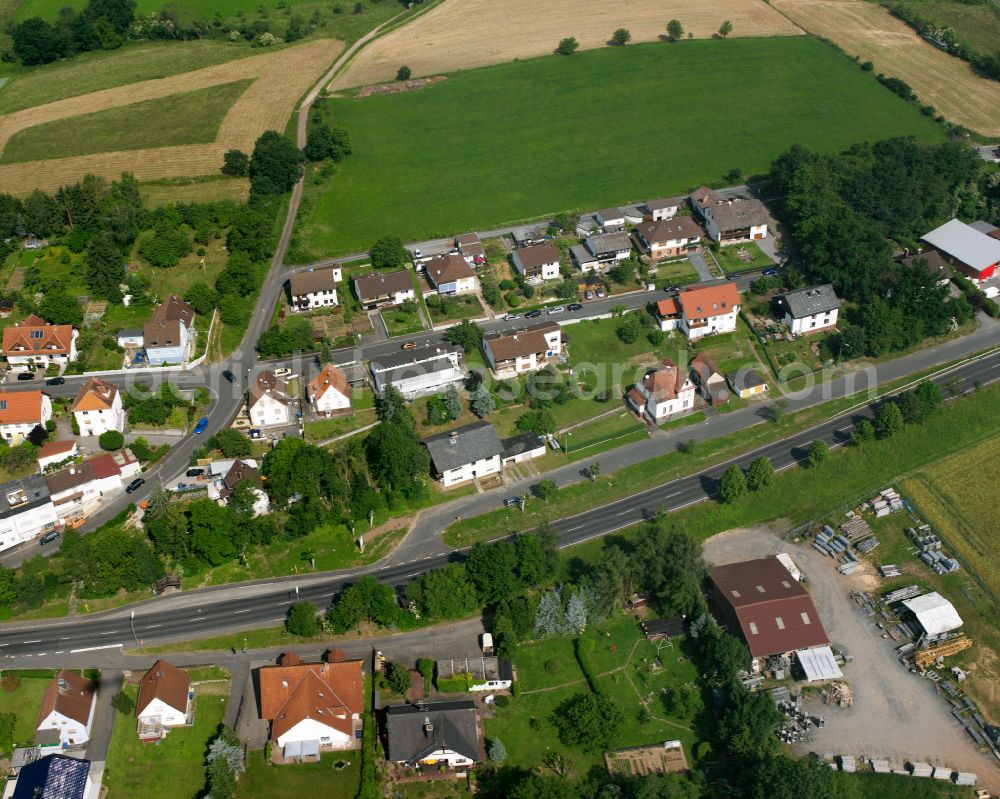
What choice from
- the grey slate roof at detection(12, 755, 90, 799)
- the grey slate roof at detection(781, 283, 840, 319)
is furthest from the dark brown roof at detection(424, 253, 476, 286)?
the grey slate roof at detection(12, 755, 90, 799)

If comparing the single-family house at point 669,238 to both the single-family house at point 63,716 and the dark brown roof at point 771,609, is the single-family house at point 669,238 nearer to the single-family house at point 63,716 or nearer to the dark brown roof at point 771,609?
the dark brown roof at point 771,609

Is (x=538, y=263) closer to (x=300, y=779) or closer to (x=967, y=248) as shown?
(x=967, y=248)

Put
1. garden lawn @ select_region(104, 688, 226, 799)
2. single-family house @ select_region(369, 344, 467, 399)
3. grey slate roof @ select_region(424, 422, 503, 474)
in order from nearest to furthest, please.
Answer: garden lawn @ select_region(104, 688, 226, 799) → grey slate roof @ select_region(424, 422, 503, 474) → single-family house @ select_region(369, 344, 467, 399)

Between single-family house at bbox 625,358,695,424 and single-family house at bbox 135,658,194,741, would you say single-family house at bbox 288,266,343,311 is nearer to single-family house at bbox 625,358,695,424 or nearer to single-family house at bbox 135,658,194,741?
single-family house at bbox 625,358,695,424

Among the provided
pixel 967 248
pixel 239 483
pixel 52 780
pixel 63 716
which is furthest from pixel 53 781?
pixel 967 248

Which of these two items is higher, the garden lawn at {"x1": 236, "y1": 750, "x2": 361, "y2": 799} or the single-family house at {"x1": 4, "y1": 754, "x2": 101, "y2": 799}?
the single-family house at {"x1": 4, "y1": 754, "x2": 101, "y2": 799}

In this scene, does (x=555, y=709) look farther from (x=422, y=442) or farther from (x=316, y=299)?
(x=316, y=299)
